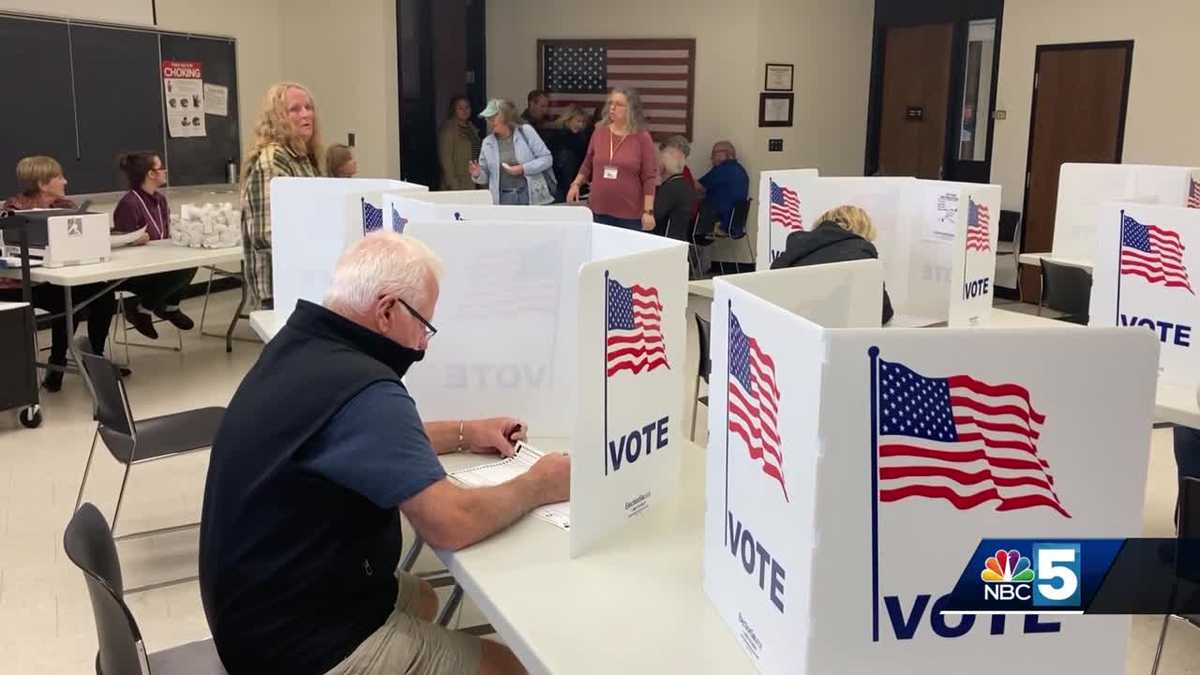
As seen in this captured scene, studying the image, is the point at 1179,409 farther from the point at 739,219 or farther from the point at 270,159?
the point at 739,219

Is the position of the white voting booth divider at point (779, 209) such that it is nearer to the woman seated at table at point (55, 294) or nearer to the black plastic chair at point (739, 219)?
the woman seated at table at point (55, 294)

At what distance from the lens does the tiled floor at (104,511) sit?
2.80 metres

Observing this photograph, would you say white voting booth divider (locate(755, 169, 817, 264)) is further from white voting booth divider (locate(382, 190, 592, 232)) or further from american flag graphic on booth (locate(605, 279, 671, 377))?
american flag graphic on booth (locate(605, 279, 671, 377))

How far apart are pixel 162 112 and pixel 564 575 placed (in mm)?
6497

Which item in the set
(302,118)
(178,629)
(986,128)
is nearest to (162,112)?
(302,118)

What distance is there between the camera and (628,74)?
29.8 ft

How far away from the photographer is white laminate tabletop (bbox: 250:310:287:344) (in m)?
3.50

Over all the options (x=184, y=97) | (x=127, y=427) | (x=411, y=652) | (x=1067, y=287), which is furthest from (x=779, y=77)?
(x=411, y=652)

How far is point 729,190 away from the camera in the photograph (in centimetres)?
836

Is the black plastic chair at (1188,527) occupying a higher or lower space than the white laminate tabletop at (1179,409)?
lower

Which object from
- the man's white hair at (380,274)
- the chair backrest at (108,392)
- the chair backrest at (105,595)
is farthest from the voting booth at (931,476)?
the chair backrest at (108,392)

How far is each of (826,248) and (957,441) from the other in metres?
2.08

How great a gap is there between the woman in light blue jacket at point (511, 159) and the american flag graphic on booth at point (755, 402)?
5649mm

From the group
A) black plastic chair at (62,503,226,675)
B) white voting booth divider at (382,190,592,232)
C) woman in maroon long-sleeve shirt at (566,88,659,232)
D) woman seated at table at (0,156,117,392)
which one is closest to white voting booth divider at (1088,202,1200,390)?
white voting booth divider at (382,190,592,232)
